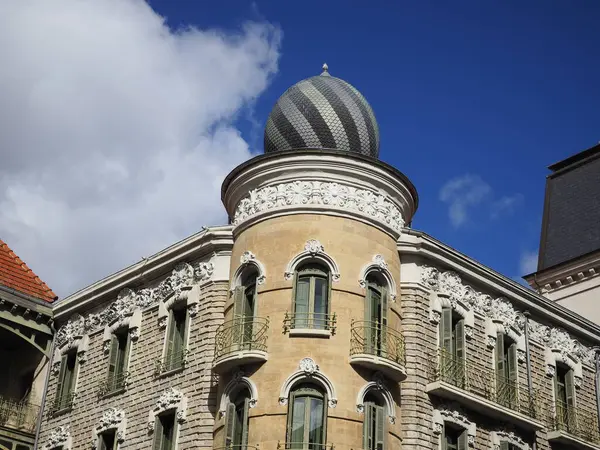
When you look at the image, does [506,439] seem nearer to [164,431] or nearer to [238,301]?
[238,301]

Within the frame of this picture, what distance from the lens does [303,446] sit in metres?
24.5

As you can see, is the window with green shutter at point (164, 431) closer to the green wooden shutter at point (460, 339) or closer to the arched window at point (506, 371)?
the green wooden shutter at point (460, 339)

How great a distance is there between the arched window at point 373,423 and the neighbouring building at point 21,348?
1263 centimetres

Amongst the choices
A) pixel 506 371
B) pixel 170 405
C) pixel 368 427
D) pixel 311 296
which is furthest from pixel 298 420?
pixel 506 371

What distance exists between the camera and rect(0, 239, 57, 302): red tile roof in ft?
114

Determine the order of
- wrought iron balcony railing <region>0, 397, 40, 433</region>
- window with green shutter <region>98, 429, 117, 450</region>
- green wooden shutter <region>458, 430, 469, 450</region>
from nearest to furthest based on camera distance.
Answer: green wooden shutter <region>458, 430, 469, 450</region>, window with green shutter <region>98, 429, 117, 450</region>, wrought iron balcony railing <region>0, 397, 40, 433</region>

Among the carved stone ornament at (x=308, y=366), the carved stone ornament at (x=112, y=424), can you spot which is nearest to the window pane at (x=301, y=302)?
the carved stone ornament at (x=308, y=366)

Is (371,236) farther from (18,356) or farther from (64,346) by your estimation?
(18,356)

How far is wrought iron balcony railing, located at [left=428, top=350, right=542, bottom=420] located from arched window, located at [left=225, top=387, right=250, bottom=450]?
17.3 ft

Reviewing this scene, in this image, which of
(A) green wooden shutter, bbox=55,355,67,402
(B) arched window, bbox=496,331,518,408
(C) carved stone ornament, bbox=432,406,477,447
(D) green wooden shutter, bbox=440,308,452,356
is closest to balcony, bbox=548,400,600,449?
(B) arched window, bbox=496,331,518,408

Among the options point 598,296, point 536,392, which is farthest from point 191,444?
point 598,296

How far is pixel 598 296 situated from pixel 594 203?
4121mm

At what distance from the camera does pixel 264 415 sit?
2522 centimetres

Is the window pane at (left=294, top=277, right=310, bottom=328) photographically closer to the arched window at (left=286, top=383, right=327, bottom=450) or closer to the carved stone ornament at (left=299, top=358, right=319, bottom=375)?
the carved stone ornament at (left=299, top=358, right=319, bottom=375)
